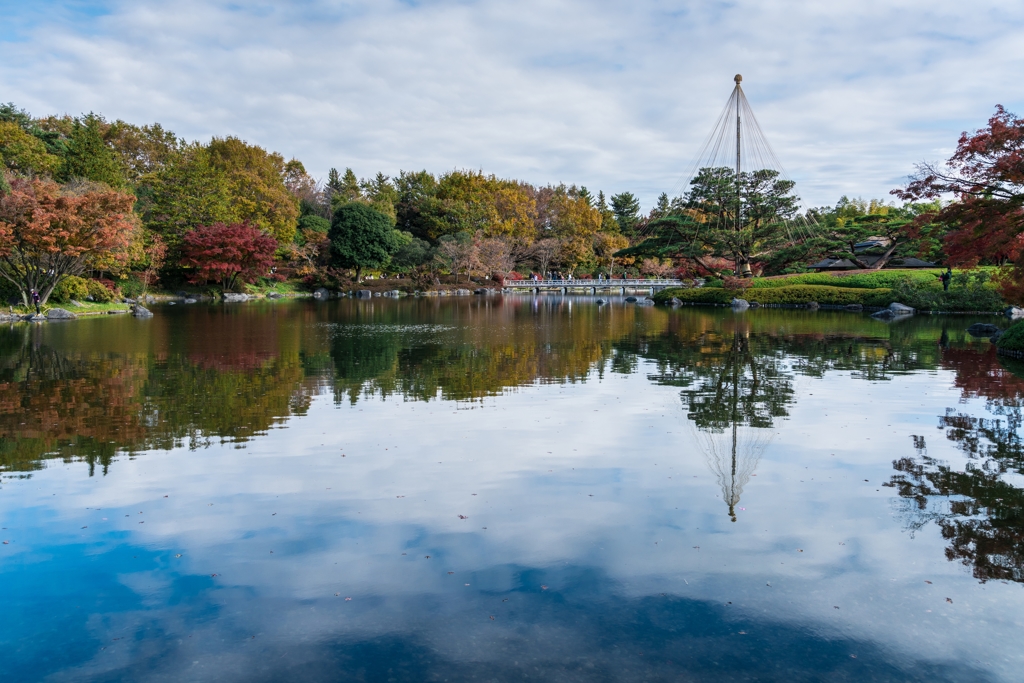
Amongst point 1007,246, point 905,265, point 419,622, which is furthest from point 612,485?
point 905,265

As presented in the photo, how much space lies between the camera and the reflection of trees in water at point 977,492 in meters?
5.48

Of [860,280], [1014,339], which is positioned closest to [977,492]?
[1014,339]

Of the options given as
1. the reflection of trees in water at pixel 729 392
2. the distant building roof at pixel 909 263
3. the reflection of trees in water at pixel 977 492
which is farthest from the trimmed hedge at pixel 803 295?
the reflection of trees in water at pixel 977 492

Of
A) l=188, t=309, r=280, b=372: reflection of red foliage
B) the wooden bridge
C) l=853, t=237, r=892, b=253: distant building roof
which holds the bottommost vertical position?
l=188, t=309, r=280, b=372: reflection of red foliage

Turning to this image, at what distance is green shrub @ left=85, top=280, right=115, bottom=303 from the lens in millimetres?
35997

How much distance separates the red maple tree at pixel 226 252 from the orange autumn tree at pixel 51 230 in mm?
13722

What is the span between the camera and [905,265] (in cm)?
5028

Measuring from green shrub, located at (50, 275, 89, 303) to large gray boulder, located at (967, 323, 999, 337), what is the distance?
36.3 meters

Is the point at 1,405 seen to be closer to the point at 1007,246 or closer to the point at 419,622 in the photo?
the point at 419,622

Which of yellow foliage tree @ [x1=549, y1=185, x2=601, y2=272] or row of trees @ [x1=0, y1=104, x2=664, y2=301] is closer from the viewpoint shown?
row of trees @ [x1=0, y1=104, x2=664, y2=301]

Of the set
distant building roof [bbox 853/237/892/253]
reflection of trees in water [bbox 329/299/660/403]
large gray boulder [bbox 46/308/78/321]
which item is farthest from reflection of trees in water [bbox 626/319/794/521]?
distant building roof [bbox 853/237/892/253]

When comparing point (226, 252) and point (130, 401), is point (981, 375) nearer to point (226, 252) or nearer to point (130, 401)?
point (130, 401)

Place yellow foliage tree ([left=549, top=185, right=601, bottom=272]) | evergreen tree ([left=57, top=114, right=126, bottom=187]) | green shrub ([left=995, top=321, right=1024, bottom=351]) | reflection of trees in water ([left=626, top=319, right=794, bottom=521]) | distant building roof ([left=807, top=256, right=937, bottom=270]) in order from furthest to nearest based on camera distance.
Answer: yellow foliage tree ([left=549, top=185, right=601, bottom=272])
distant building roof ([left=807, top=256, right=937, bottom=270])
evergreen tree ([left=57, top=114, right=126, bottom=187])
green shrub ([left=995, top=321, right=1024, bottom=351])
reflection of trees in water ([left=626, top=319, right=794, bottom=521])

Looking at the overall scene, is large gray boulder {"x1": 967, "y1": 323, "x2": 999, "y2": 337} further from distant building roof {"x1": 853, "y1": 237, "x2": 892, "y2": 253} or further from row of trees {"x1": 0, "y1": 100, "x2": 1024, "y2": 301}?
distant building roof {"x1": 853, "y1": 237, "x2": 892, "y2": 253}
